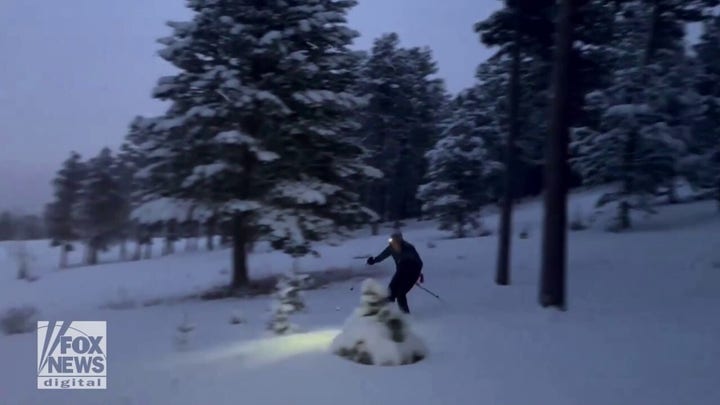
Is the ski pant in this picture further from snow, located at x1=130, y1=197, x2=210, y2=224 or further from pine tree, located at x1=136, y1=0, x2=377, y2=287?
snow, located at x1=130, y1=197, x2=210, y2=224

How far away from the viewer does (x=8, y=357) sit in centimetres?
955

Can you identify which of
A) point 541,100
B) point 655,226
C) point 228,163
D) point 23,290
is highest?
point 541,100

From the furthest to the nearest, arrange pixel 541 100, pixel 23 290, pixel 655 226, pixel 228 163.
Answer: pixel 655 226 < pixel 23 290 < pixel 541 100 < pixel 228 163

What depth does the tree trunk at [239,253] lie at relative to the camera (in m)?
18.8

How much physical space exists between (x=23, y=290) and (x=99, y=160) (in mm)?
18967

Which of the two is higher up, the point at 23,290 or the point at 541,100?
the point at 541,100

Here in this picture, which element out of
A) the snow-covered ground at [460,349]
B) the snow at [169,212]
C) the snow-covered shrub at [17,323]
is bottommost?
the snow-covered shrub at [17,323]

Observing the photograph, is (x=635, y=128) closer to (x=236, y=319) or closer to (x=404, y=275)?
(x=404, y=275)

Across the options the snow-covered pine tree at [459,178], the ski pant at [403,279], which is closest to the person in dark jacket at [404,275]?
the ski pant at [403,279]

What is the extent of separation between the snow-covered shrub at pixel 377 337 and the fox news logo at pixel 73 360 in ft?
8.60

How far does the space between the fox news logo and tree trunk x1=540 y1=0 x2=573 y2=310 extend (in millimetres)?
6915

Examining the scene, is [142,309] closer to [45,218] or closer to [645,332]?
[645,332]

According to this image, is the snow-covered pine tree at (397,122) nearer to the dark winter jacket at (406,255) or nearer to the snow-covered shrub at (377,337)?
the dark winter jacket at (406,255)

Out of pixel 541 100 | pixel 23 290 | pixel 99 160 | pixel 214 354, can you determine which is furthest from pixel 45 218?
pixel 214 354
